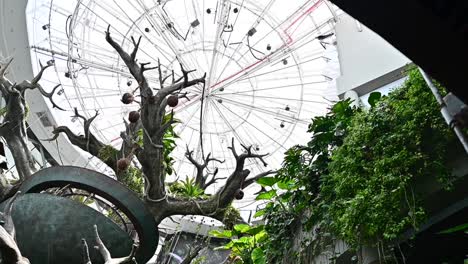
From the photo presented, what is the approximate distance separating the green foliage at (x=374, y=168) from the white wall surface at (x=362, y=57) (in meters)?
4.29

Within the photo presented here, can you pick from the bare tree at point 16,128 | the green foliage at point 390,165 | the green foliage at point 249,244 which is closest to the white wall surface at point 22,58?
the bare tree at point 16,128

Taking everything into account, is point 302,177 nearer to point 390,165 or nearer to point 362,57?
point 390,165

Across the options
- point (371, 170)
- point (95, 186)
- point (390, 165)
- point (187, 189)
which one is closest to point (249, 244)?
point (187, 189)

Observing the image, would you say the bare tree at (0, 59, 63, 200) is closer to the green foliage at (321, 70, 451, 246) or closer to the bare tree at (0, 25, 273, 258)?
the bare tree at (0, 25, 273, 258)

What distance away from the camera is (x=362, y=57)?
11312 millimetres

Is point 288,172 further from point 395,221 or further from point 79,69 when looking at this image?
point 79,69

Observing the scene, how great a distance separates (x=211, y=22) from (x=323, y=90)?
360 centimetres

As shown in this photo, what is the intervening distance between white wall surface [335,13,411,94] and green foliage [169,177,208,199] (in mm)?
3591

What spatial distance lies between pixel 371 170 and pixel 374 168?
0.10 metres

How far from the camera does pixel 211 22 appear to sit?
1497cm

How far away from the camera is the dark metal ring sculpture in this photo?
5.92 metres

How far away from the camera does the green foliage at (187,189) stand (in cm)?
965

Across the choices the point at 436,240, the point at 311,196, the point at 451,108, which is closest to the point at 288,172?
the point at 311,196

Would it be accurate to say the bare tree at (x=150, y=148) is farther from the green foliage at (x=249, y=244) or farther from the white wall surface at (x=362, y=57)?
the white wall surface at (x=362, y=57)
